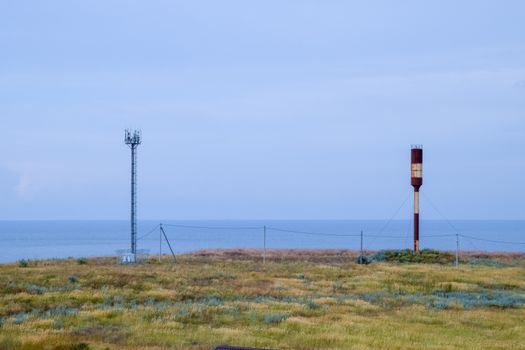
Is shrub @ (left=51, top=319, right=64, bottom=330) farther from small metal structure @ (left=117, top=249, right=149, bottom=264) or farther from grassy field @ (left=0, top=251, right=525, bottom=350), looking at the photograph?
small metal structure @ (left=117, top=249, right=149, bottom=264)

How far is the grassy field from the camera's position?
54.4ft

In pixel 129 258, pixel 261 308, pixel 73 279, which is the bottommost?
pixel 129 258

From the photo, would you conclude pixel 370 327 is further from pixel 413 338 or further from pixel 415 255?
pixel 415 255

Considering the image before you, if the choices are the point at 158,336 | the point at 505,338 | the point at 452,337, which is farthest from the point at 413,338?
the point at 158,336

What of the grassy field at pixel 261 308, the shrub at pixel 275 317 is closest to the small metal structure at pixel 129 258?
the grassy field at pixel 261 308

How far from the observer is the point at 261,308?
21.6 meters

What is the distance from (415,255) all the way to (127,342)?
29915 mm

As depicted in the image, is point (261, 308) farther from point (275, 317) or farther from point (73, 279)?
point (73, 279)

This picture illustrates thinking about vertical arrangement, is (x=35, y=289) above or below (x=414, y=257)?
above

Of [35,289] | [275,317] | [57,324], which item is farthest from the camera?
[35,289]

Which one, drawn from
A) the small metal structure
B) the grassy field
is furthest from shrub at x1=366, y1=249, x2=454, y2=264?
the small metal structure

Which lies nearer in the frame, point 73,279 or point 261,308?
point 261,308

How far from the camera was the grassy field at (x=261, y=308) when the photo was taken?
1659 cm

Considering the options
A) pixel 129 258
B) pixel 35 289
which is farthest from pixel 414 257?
pixel 35 289
